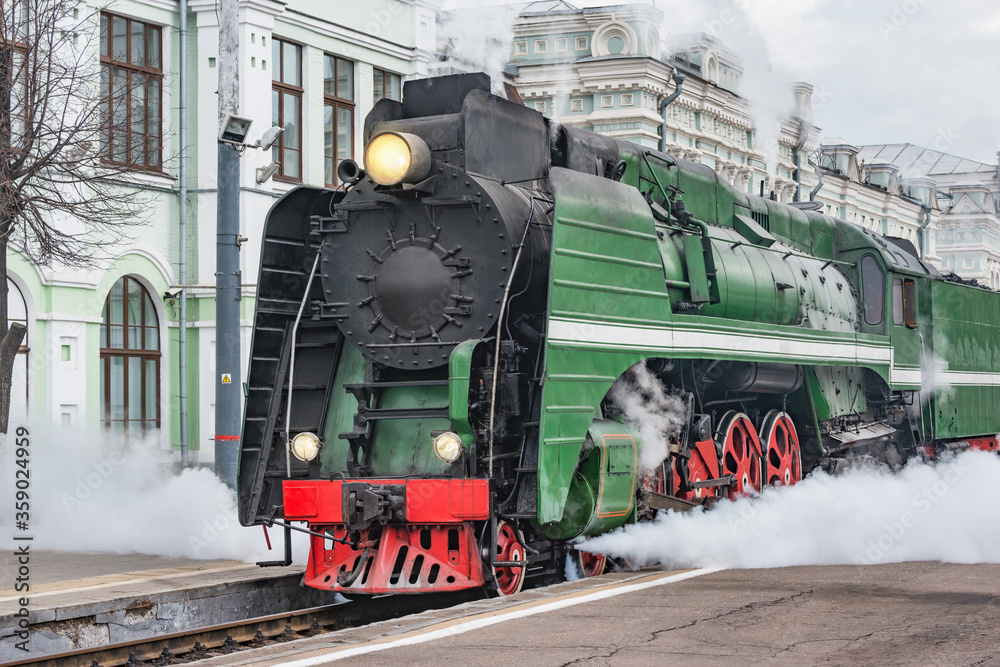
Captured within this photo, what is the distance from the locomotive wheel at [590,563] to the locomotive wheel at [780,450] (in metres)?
2.79

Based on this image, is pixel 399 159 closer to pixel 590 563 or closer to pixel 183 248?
pixel 590 563

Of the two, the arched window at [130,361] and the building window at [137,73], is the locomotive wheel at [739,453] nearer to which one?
the building window at [137,73]

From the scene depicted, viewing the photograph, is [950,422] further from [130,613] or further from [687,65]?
[687,65]

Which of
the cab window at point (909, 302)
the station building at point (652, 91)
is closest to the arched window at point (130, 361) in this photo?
the station building at point (652, 91)

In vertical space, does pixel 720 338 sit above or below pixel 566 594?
above

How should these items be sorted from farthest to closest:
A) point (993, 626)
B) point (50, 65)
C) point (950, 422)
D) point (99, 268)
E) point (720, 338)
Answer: point (99, 268) < point (950, 422) < point (50, 65) < point (720, 338) < point (993, 626)

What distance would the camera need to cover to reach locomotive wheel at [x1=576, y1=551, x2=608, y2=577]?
10.1 metres

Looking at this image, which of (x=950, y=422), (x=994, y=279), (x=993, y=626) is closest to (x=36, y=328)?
(x=950, y=422)

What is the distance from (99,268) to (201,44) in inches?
160

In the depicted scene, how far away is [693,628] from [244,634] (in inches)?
135

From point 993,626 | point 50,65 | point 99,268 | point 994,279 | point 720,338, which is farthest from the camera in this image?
point 994,279

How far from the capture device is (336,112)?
2192 centimetres

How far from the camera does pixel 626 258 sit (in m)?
9.77

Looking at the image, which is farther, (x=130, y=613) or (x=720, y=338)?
(x=720, y=338)
